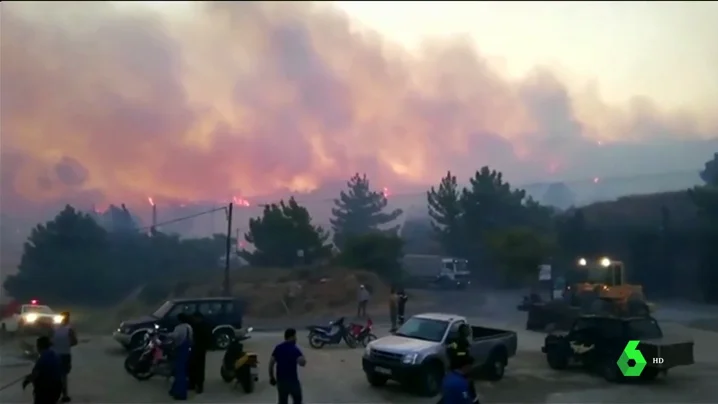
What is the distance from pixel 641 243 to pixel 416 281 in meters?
10.8

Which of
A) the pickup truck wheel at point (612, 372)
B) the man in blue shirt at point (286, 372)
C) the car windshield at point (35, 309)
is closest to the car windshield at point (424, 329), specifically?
the pickup truck wheel at point (612, 372)

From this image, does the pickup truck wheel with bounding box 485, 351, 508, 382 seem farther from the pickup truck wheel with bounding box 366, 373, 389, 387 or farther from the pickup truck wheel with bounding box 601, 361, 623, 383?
the pickup truck wheel with bounding box 366, 373, 389, 387

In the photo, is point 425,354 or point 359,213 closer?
point 425,354

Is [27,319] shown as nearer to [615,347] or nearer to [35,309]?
[35,309]

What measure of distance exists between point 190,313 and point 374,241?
69.6ft

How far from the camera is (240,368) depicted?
11.5m

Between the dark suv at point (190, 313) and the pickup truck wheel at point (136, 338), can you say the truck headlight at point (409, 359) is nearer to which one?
the dark suv at point (190, 313)

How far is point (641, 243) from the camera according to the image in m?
29.9

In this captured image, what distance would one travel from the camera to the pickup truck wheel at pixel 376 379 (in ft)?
38.6

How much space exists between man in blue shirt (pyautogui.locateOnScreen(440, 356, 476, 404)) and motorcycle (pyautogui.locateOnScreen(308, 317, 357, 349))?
10822 mm

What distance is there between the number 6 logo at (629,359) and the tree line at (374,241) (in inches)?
550

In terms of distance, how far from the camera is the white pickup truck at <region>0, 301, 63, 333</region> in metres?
20.6

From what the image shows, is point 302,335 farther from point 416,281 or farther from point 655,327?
point 416,281

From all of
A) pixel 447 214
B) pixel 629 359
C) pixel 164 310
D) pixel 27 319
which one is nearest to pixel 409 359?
pixel 629 359
